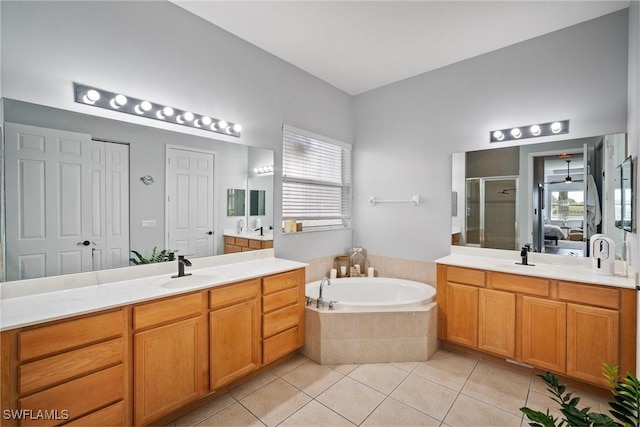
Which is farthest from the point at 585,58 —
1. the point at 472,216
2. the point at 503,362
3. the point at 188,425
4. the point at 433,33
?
the point at 188,425

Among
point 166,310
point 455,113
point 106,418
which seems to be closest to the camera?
point 106,418

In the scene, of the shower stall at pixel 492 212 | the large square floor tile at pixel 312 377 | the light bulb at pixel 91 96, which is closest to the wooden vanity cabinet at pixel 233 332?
the large square floor tile at pixel 312 377

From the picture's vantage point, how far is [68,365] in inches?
56.7

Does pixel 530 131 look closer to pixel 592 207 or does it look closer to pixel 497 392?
pixel 592 207

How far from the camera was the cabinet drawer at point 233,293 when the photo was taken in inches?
79.5

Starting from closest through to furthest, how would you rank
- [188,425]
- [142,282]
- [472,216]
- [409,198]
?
[188,425] < [142,282] < [472,216] < [409,198]

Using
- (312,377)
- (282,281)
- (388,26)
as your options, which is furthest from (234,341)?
(388,26)

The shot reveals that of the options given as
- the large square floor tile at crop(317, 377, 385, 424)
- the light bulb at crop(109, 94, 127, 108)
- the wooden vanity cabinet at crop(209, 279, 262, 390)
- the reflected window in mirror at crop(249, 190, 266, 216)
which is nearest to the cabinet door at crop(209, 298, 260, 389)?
the wooden vanity cabinet at crop(209, 279, 262, 390)

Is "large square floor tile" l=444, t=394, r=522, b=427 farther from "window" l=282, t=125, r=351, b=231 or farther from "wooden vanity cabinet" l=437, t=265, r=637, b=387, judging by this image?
"window" l=282, t=125, r=351, b=231

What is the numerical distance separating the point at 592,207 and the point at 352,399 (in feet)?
8.23

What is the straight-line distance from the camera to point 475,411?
200cm

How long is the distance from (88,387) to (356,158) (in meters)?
3.47

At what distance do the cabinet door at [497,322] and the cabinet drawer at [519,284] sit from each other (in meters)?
0.06

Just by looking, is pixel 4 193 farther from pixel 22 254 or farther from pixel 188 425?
pixel 188 425
